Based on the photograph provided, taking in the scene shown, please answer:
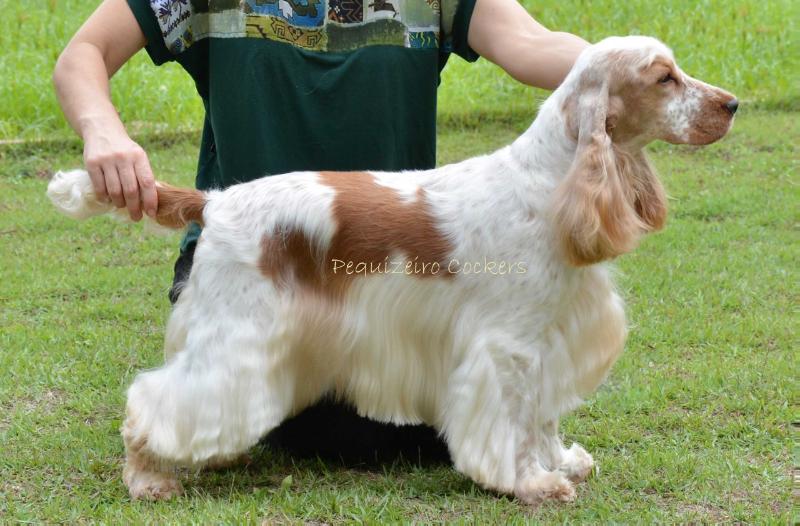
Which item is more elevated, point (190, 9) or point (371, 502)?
point (190, 9)

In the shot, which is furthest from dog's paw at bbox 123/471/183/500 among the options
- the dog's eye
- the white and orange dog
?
the dog's eye

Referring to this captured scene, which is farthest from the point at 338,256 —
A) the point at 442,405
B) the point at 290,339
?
the point at 442,405

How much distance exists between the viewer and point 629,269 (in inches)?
226

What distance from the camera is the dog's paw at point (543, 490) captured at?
3.20m

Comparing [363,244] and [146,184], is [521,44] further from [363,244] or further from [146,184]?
[146,184]

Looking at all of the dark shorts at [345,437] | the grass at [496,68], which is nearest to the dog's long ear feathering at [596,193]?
the dark shorts at [345,437]

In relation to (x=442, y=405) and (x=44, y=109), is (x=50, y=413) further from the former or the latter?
(x=44, y=109)

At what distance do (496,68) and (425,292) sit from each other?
7.32 meters

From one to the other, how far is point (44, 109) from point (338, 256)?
673 cm

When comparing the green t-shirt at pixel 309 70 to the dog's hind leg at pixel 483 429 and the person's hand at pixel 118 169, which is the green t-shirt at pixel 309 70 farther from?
the dog's hind leg at pixel 483 429

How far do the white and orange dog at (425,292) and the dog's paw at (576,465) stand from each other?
5cm

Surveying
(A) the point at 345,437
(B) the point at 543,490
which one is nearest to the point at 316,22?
(A) the point at 345,437

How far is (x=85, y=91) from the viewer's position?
3324 mm

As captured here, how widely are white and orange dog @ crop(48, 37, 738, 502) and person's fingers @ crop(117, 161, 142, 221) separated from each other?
112mm
